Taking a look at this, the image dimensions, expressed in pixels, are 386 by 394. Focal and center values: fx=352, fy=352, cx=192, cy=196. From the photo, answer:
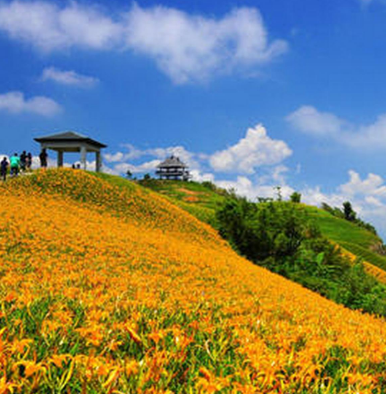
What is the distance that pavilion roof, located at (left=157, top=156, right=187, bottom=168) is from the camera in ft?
267

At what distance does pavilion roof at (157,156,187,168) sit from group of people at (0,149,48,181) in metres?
50.8

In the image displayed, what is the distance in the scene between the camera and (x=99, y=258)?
8.24m

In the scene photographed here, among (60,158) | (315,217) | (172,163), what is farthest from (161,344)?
(172,163)

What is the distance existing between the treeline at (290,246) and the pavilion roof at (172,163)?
6049 centimetres

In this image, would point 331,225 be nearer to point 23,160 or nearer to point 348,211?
point 348,211

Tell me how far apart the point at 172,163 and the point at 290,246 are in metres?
65.9

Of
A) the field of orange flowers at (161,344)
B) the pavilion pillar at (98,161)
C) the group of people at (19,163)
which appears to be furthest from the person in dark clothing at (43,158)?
the field of orange flowers at (161,344)

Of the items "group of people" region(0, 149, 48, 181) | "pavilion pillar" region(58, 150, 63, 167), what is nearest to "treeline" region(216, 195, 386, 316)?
"group of people" region(0, 149, 48, 181)

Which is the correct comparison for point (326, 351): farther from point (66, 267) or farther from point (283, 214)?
point (283, 214)

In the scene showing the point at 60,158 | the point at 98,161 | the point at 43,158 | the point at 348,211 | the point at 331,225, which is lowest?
the point at 331,225

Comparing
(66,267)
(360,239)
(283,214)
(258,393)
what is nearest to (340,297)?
(283,214)

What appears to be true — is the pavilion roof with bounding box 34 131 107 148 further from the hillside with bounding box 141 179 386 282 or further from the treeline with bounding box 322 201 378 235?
the treeline with bounding box 322 201 378 235

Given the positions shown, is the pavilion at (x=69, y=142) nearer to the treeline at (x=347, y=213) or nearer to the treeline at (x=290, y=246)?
the treeline at (x=290, y=246)

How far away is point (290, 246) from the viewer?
17.8m
